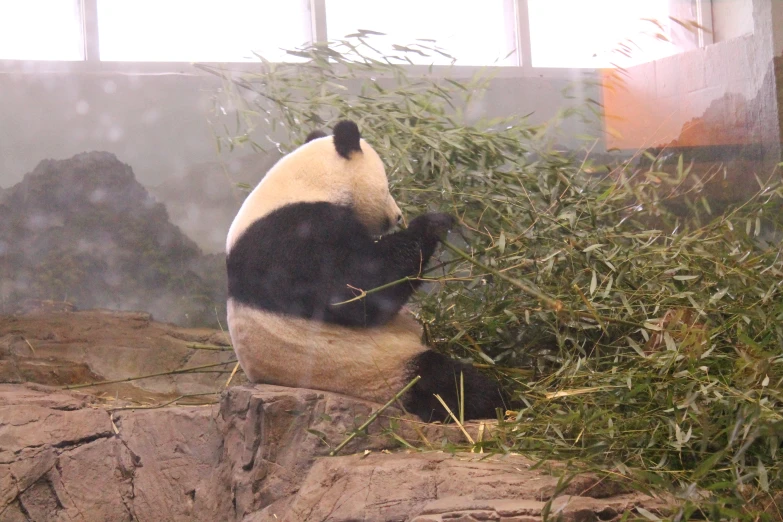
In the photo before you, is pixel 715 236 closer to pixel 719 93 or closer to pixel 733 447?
pixel 733 447

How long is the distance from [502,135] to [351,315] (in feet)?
4.14

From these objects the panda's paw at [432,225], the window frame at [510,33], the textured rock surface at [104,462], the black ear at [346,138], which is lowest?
the textured rock surface at [104,462]

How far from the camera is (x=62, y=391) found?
13.2 ft

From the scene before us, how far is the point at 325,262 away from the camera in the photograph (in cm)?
292

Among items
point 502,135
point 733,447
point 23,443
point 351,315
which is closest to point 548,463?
point 733,447

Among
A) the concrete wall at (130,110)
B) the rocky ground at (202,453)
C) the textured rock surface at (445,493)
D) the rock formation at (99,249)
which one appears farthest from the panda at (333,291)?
the concrete wall at (130,110)

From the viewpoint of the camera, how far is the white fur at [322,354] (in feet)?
9.72

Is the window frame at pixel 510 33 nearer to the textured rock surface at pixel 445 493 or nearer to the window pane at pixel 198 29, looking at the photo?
the window pane at pixel 198 29

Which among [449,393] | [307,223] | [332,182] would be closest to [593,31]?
[332,182]

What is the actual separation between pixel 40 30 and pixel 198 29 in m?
0.88

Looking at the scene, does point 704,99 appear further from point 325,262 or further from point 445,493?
point 445,493

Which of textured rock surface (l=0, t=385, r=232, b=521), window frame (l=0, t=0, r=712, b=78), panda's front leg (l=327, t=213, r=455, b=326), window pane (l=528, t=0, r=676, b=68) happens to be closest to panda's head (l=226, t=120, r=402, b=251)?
panda's front leg (l=327, t=213, r=455, b=326)

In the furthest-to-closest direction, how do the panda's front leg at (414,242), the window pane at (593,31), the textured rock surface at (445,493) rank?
the window pane at (593,31) → the panda's front leg at (414,242) → the textured rock surface at (445,493)

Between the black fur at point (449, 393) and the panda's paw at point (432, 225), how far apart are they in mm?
511
